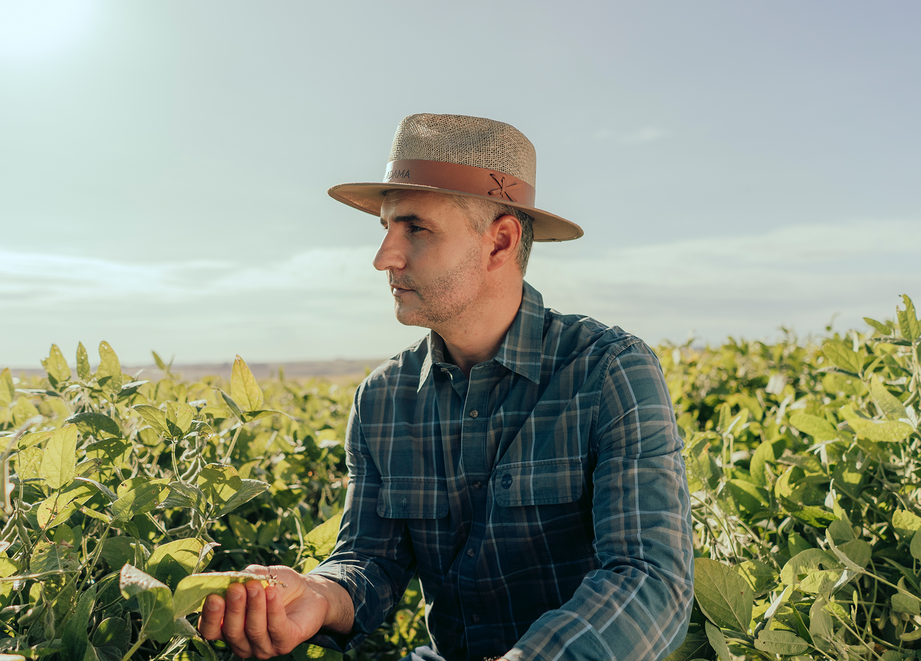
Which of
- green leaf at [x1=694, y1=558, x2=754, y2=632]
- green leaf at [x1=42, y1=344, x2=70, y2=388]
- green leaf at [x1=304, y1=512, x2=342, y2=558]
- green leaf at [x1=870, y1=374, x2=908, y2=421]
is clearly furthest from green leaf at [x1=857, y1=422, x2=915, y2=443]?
green leaf at [x1=42, y1=344, x2=70, y2=388]

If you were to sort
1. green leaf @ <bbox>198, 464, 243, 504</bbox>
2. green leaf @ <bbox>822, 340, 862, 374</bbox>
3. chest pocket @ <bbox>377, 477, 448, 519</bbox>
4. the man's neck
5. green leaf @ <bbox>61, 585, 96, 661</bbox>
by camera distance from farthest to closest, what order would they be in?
green leaf @ <bbox>822, 340, 862, 374</bbox>, the man's neck, chest pocket @ <bbox>377, 477, 448, 519</bbox>, green leaf @ <bbox>198, 464, 243, 504</bbox>, green leaf @ <bbox>61, 585, 96, 661</bbox>

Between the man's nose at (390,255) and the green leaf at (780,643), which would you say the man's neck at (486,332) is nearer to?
the man's nose at (390,255)

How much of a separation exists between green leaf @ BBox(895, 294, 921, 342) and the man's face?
48.0 inches

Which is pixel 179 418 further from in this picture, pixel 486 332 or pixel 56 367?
pixel 486 332

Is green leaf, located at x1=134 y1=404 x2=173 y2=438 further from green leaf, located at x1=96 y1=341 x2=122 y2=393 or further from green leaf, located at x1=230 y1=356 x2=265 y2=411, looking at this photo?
green leaf, located at x1=96 y1=341 x2=122 y2=393

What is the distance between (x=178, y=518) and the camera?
1826mm

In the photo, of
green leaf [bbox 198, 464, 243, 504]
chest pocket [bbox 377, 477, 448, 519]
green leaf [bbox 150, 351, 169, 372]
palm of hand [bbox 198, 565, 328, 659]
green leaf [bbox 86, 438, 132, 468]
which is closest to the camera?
green leaf [bbox 198, 464, 243, 504]

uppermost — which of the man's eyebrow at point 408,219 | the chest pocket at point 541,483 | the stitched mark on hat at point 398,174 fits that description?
the stitched mark on hat at point 398,174

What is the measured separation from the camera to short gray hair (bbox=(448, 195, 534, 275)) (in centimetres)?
205

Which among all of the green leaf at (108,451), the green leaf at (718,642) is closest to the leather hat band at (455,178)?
the green leaf at (108,451)

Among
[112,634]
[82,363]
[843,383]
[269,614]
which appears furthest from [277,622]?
[843,383]

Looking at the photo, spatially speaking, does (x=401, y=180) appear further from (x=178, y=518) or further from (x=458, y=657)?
(x=458, y=657)

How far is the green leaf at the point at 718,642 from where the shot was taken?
50.3 inches

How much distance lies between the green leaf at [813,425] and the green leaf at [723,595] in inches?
34.6
